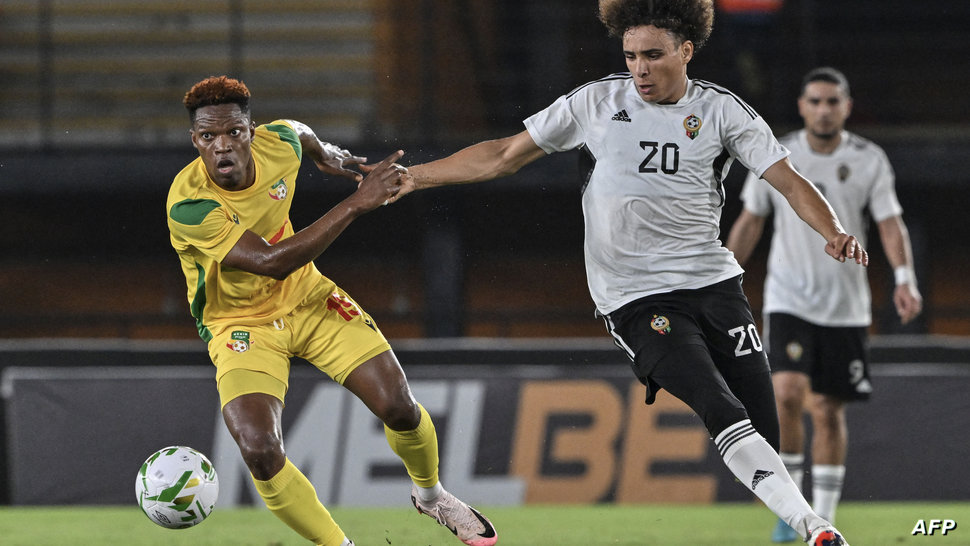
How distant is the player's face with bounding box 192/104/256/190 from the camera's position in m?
5.36

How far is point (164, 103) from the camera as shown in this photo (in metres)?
13.6

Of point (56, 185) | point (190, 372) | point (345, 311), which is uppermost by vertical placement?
point (345, 311)

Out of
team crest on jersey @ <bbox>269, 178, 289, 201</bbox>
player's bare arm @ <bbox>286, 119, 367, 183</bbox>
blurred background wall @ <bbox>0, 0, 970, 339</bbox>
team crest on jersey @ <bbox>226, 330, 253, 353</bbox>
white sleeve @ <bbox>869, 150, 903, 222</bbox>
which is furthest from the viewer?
blurred background wall @ <bbox>0, 0, 970, 339</bbox>

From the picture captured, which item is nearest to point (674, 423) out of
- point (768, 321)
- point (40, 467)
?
point (768, 321)

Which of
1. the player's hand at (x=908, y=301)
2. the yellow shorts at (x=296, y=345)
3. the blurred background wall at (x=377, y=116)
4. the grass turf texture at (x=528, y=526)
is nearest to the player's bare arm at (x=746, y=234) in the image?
the player's hand at (x=908, y=301)

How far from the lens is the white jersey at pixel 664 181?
5148 mm

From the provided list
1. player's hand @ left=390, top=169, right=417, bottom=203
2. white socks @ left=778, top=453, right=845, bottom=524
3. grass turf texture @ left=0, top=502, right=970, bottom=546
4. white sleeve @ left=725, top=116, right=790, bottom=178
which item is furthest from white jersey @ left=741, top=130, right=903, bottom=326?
player's hand @ left=390, top=169, right=417, bottom=203

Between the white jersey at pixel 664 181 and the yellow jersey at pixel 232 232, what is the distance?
1441mm

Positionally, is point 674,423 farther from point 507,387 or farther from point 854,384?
point 854,384

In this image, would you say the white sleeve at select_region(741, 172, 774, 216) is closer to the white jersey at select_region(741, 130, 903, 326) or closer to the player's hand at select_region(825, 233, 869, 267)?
the white jersey at select_region(741, 130, 903, 326)

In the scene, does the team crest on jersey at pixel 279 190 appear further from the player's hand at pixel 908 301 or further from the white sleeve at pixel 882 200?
the player's hand at pixel 908 301

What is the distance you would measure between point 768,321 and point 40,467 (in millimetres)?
5565

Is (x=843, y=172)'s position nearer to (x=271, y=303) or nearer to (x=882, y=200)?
(x=882, y=200)

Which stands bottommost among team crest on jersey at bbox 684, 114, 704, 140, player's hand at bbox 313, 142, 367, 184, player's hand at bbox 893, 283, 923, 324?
player's hand at bbox 893, 283, 923, 324
